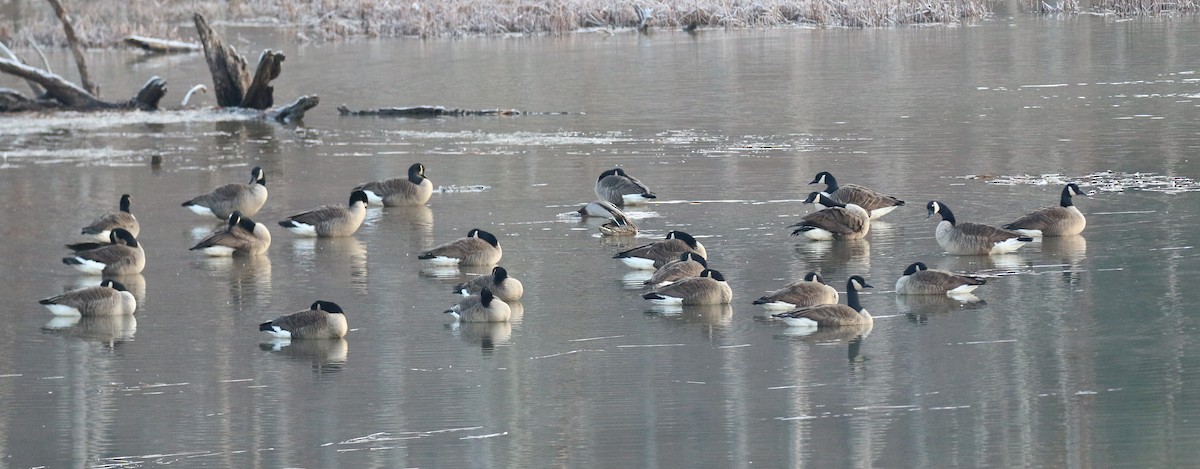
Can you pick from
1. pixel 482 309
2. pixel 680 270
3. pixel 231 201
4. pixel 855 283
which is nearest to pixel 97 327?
pixel 482 309

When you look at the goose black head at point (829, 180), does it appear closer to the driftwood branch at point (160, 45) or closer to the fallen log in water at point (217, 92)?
the fallen log in water at point (217, 92)

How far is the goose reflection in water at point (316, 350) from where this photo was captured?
386 inches

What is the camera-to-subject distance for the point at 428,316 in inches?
439

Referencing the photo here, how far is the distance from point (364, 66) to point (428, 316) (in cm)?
2736

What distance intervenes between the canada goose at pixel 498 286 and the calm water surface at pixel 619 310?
0.66 ft

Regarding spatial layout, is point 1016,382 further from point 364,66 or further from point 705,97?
point 364,66

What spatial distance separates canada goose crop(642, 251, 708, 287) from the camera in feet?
38.2

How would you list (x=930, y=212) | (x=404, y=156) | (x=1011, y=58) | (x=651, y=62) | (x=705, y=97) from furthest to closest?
(x=651, y=62) → (x=1011, y=58) → (x=705, y=97) → (x=404, y=156) → (x=930, y=212)

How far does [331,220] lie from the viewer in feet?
48.4

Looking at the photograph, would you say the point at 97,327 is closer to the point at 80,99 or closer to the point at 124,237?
the point at 124,237

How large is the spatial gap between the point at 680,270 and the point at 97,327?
4127mm

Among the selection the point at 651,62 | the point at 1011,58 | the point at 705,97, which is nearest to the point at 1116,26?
the point at 1011,58

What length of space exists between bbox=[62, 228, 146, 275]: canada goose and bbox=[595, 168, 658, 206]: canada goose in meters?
4.89

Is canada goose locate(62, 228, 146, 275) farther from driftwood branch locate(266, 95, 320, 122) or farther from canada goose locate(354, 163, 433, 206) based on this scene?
driftwood branch locate(266, 95, 320, 122)
